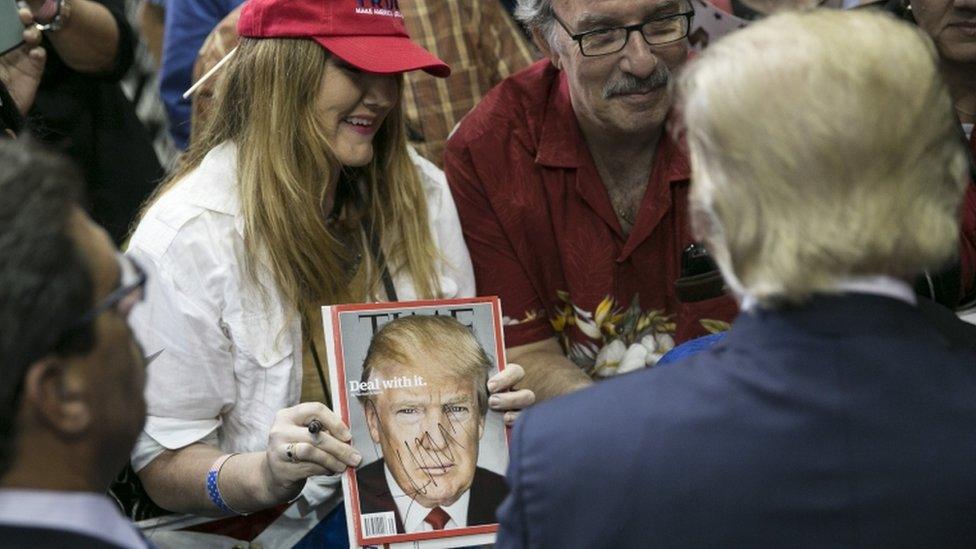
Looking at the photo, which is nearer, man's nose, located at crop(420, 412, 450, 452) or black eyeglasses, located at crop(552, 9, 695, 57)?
man's nose, located at crop(420, 412, 450, 452)

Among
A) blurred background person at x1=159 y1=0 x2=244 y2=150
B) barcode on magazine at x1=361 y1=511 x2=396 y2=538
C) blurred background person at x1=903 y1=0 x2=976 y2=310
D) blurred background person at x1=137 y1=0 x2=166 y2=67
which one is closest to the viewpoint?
barcode on magazine at x1=361 y1=511 x2=396 y2=538

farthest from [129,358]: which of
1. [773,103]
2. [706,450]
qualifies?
[773,103]

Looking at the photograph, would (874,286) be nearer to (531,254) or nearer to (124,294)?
(124,294)

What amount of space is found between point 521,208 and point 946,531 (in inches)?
72.7

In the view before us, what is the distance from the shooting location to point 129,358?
1.49 m

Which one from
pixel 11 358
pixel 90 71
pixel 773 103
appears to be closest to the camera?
pixel 11 358

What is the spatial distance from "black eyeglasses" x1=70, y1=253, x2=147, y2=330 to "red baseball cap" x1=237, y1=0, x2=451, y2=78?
1.30m

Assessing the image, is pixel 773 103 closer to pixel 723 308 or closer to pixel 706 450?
pixel 706 450

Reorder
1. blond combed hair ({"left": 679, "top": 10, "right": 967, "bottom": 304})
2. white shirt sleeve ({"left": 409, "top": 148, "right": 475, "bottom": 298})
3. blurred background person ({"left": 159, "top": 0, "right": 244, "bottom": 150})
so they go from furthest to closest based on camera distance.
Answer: blurred background person ({"left": 159, "top": 0, "right": 244, "bottom": 150})
white shirt sleeve ({"left": 409, "top": 148, "right": 475, "bottom": 298})
blond combed hair ({"left": 679, "top": 10, "right": 967, "bottom": 304})

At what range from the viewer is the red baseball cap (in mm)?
2750

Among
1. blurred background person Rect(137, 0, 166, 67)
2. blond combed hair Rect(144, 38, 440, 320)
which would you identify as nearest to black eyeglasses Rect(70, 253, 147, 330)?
blond combed hair Rect(144, 38, 440, 320)

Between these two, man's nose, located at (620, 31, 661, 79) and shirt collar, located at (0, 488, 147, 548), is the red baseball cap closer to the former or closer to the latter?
man's nose, located at (620, 31, 661, 79)

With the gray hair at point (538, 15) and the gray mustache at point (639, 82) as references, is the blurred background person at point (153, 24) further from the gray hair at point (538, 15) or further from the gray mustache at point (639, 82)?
the gray mustache at point (639, 82)

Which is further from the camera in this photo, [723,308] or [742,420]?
[723,308]
